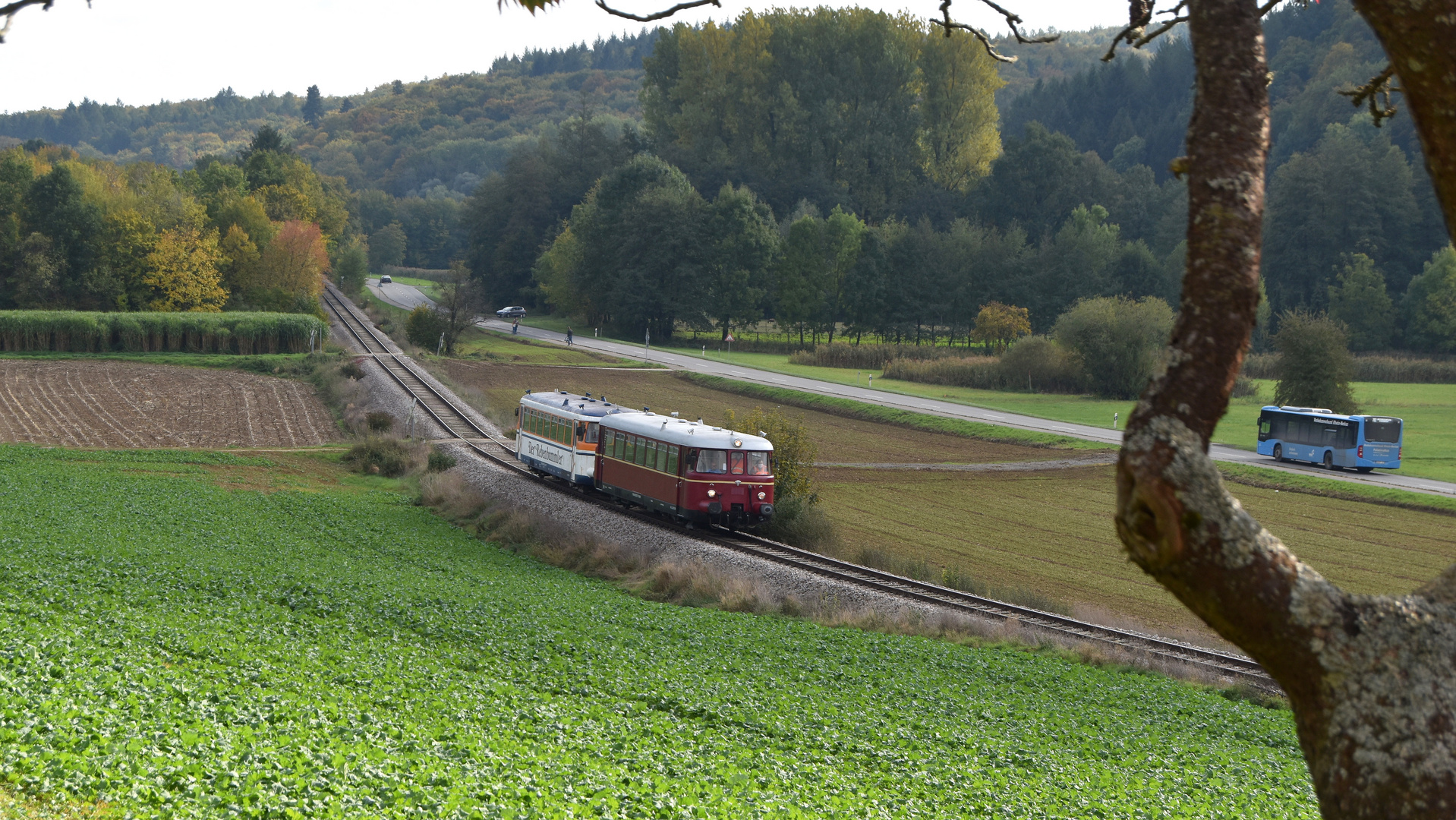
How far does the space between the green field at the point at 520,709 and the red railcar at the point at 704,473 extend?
5.38 m

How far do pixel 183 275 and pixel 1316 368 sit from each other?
244ft

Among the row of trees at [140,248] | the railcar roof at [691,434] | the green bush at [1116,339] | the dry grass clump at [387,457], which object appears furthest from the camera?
the row of trees at [140,248]

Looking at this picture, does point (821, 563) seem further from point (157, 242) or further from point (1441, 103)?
point (157, 242)

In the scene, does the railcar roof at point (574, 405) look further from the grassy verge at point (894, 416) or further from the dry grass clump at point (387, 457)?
the grassy verge at point (894, 416)

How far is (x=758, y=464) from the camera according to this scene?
29625mm

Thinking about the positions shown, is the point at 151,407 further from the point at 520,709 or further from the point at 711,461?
the point at 520,709

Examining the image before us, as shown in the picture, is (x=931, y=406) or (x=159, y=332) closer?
(x=931, y=406)

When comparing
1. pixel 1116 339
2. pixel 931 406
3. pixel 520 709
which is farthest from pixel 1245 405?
pixel 520 709

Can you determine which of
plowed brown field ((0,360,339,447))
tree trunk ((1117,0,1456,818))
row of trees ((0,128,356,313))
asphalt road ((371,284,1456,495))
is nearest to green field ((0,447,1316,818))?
tree trunk ((1117,0,1456,818))

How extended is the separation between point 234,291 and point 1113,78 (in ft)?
432

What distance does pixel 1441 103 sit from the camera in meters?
3.55

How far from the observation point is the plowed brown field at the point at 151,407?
46094 millimetres

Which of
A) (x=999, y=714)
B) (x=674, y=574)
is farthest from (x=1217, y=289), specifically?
(x=674, y=574)

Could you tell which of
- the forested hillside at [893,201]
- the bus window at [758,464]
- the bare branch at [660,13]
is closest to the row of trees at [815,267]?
the forested hillside at [893,201]
